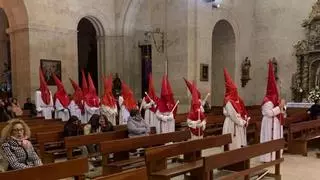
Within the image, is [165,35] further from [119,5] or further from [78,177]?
[78,177]

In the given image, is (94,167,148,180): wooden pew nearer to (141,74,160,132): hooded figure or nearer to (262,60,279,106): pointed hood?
(262,60,279,106): pointed hood

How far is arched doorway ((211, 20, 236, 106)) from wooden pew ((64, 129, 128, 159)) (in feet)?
37.4

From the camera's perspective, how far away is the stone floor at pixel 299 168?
7.05 metres

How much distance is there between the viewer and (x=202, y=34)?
15.7 metres

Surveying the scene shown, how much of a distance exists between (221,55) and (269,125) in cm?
1095

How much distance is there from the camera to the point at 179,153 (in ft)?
19.7

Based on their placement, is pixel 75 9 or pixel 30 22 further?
pixel 75 9

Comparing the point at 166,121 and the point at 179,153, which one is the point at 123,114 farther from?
the point at 179,153

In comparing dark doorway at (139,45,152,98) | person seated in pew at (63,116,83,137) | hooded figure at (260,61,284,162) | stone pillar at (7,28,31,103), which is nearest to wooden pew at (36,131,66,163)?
person seated in pew at (63,116,83,137)

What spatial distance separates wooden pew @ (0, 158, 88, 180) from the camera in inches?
157

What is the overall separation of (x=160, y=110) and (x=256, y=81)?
416 inches

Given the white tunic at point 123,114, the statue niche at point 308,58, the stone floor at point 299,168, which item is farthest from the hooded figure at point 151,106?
the statue niche at point 308,58

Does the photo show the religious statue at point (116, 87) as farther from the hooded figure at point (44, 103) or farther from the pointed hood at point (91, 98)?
the pointed hood at point (91, 98)

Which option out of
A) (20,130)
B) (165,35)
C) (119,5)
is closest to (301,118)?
(165,35)
